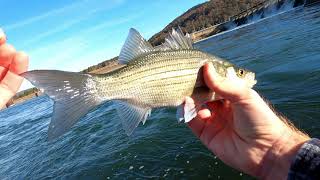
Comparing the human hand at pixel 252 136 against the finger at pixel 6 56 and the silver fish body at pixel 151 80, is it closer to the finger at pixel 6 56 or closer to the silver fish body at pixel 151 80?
the silver fish body at pixel 151 80

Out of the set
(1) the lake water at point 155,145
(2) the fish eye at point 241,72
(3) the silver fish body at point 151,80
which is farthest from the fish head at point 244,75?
(1) the lake water at point 155,145

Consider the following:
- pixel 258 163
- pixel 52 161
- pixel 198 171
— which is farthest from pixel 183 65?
pixel 52 161

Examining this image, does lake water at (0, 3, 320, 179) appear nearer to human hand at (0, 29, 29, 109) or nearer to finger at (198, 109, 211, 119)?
finger at (198, 109, 211, 119)

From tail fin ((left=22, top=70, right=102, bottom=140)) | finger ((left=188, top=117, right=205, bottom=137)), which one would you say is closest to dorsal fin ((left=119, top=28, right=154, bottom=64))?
tail fin ((left=22, top=70, right=102, bottom=140))

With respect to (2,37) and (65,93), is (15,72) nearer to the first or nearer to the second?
(2,37)

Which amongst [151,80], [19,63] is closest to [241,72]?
[151,80]

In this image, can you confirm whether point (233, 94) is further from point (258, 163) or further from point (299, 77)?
point (299, 77)
